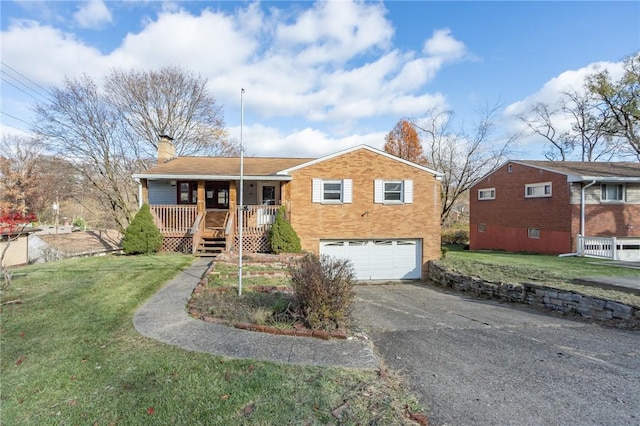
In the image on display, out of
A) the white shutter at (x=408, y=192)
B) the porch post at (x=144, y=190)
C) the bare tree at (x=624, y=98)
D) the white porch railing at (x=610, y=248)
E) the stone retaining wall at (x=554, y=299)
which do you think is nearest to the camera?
the stone retaining wall at (x=554, y=299)

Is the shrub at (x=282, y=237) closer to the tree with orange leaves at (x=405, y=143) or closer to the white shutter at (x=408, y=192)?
the white shutter at (x=408, y=192)

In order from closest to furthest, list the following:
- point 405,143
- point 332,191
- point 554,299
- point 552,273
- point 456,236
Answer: point 554,299 < point 552,273 < point 332,191 < point 456,236 < point 405,143

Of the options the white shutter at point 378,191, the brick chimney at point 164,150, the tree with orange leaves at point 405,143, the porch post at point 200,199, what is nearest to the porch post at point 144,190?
the porch post at point 200,199

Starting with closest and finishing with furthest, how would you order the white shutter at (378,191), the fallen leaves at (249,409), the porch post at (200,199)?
the fallen leaves at (249,409)
the porch post at (200,199)
the white shutter at (378,191)

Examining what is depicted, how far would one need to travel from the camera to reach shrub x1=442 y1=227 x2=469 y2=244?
3019cm

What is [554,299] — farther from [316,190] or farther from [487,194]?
[487,194]

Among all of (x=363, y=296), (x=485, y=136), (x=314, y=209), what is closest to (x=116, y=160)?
(x=314, y=209)

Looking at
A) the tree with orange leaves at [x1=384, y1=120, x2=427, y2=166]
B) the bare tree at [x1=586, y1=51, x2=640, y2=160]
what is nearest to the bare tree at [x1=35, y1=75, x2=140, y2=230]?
the tree with orange leaves at [x1=384, y1=120, x2=427, y2=166]

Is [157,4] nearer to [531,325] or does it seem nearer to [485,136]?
[531,325]

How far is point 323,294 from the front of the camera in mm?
5238

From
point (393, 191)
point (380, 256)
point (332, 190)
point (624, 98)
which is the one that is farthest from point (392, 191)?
point (624, 98)

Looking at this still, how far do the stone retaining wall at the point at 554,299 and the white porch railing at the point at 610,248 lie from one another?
27.9 ft

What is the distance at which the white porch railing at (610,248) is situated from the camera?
15.3 metres

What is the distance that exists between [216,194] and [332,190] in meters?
6.21
